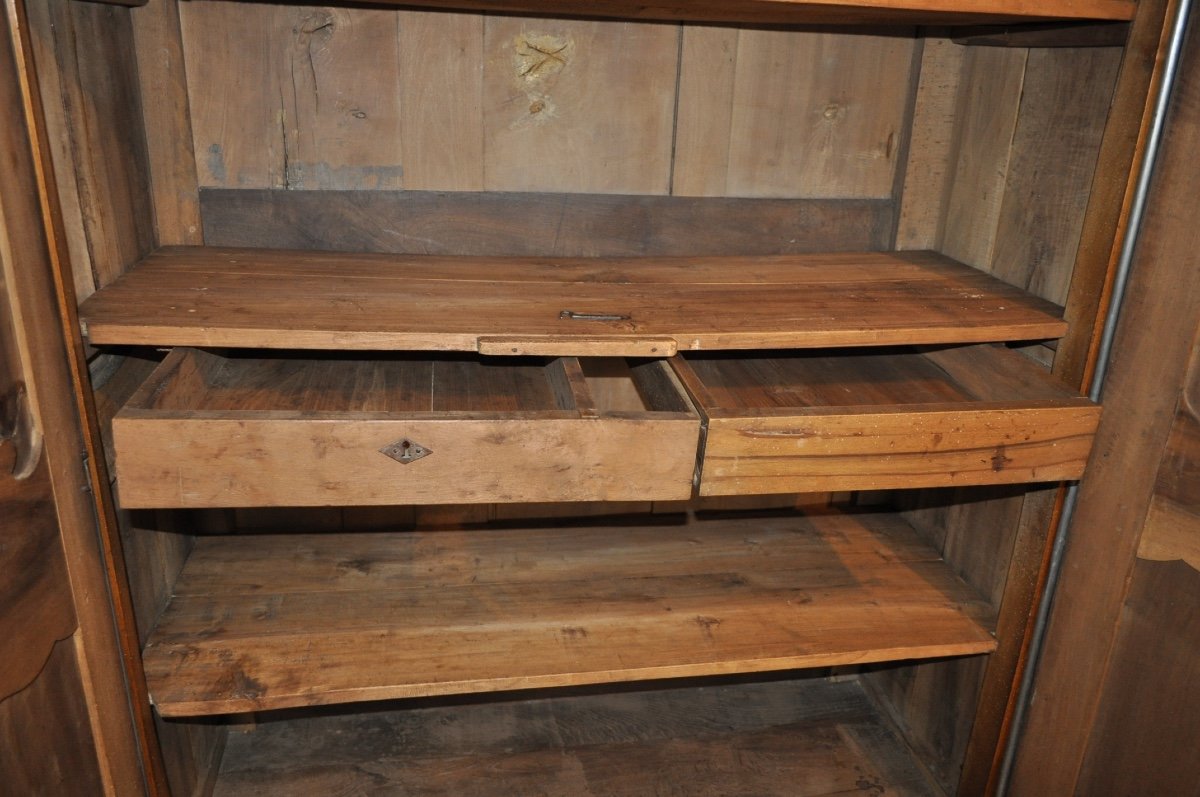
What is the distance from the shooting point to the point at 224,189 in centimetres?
140

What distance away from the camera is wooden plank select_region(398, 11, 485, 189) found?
4.51ft

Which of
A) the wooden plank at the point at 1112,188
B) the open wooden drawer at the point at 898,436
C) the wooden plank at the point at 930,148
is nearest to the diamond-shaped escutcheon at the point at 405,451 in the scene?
the open wooden drawer at the point at 898,436

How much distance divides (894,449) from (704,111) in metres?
0.67

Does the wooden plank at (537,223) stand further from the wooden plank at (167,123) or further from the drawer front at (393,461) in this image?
the drawer front at (393,461)

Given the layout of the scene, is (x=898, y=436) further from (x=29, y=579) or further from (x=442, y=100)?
(x=29, y=579)

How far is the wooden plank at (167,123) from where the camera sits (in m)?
1.30

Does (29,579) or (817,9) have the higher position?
(817,9)

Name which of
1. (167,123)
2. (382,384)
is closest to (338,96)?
(167,123)

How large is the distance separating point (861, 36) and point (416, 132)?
74 cm

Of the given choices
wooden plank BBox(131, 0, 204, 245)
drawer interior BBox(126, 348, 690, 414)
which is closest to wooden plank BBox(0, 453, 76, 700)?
drawer interior BBox(126, 348, 690, 414)

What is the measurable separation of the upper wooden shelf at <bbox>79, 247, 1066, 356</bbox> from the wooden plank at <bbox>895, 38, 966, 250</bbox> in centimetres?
13

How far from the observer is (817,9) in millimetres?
1184

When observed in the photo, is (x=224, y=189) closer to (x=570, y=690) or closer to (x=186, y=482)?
(x=186, y=482)

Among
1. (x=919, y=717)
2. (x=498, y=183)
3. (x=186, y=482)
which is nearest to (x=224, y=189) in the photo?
(x=498, y=183)
